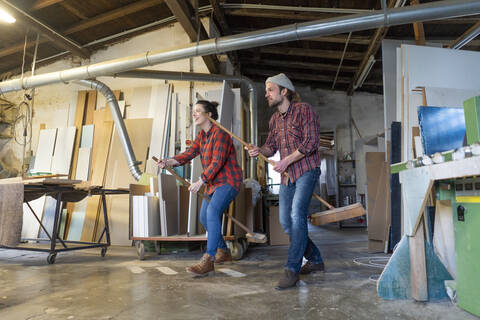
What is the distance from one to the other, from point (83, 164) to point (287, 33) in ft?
13.0

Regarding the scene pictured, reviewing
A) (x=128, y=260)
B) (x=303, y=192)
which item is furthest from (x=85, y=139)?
(x=303, y=192)

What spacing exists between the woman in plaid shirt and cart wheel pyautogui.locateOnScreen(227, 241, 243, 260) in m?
0.45

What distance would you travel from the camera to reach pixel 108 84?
5.93 metres

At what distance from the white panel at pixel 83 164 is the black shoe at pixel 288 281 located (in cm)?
442

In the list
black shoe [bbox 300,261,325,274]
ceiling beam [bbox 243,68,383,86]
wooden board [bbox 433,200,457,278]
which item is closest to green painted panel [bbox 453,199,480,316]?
wooden board [bbox 433,200,457,278]

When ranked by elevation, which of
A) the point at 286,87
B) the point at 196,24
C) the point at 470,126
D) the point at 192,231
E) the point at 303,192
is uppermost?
the point at 196,24

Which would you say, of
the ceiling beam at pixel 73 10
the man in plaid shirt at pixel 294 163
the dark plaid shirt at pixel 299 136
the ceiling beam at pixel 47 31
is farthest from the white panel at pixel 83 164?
the dark plaid shirt at pixel 299 136

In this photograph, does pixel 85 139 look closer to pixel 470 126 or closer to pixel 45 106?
pixel 45 106

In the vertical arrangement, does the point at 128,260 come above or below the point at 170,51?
below

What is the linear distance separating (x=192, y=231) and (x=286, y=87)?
196cm

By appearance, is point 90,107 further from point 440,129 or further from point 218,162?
point 440,129

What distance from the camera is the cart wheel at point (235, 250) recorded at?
3381 millimetres

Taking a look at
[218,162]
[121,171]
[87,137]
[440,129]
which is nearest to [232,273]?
[218,162]

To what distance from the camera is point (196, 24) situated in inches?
185
